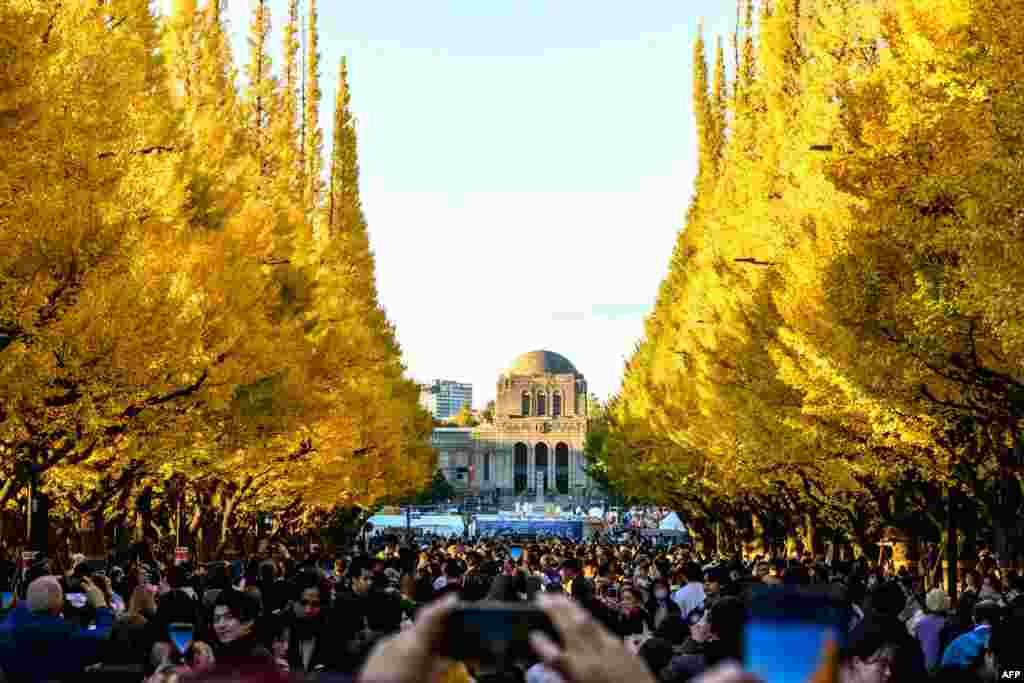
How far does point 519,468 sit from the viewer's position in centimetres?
19612

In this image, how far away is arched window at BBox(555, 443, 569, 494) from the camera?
19538cm

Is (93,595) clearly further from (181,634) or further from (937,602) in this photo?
(937,602)

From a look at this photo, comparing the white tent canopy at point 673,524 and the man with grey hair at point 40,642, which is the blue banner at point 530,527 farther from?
the man with grey hair at point 40,642

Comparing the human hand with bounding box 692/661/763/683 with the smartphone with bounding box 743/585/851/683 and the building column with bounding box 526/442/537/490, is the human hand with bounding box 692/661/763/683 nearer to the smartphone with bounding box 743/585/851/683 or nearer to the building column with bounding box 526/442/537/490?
the smartphone with bounding box 743/585/851/683

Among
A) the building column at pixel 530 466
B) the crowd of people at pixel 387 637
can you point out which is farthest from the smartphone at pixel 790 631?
the building column at pixel 530 466

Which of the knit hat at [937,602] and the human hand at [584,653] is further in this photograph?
the knit hat at [937,602]

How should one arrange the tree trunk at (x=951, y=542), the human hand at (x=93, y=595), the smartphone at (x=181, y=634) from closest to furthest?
the smartphone at (x=181, y=634), the human hand at (x=93, y=595), the tree trunk at (x=951, y=542)

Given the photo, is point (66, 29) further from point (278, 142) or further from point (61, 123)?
point (278, 142)

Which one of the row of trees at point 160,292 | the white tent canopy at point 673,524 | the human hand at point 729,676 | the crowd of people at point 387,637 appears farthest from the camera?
the white tent canopy at point 673,524

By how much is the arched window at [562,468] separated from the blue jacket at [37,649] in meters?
188

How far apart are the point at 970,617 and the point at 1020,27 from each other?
5.27 metres

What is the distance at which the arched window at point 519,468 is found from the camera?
195 m

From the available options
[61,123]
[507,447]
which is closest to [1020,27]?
[61,123]

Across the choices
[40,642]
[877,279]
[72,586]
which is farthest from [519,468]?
[40,642]
